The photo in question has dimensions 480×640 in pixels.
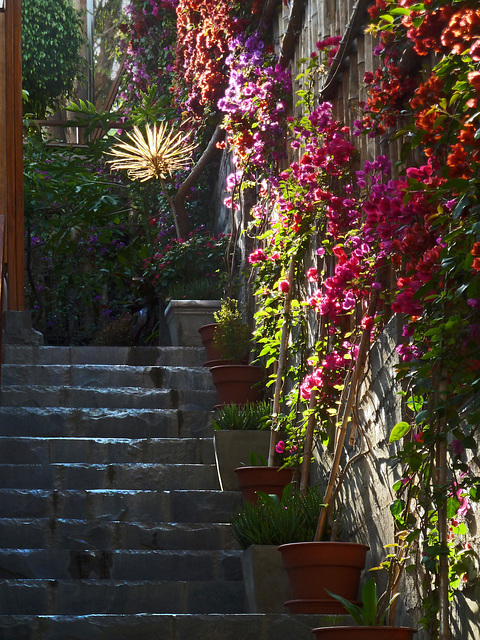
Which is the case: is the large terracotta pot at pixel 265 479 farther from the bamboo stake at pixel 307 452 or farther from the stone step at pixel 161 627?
the stone step at pixel 161 627

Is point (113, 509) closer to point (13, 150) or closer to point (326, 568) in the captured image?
point (326, 568)

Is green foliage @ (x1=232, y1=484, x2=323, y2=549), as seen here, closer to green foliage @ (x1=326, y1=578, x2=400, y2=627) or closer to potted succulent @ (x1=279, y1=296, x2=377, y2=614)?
potted succulent @ (x1=279, y1=296, x2=377, y2=614)

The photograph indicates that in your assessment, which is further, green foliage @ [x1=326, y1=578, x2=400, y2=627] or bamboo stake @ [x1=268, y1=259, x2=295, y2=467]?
bamboo stake @ [x1=268, y1=259, x2=295, y2=467]

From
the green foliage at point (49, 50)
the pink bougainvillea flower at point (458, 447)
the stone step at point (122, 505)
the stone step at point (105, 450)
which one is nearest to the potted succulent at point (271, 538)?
the stone step at point (122, 505)

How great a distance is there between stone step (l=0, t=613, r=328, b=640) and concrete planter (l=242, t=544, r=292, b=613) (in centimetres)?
30

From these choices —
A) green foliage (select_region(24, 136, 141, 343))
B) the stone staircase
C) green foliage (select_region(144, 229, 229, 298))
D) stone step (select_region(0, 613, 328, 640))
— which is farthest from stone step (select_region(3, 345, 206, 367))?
stone step (select_region(0, 613, 328, 640))

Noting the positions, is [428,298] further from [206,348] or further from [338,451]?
[206,348]

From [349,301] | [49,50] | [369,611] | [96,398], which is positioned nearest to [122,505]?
[96,398]

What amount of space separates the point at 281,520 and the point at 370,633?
39.5 inches

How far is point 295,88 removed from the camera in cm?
474

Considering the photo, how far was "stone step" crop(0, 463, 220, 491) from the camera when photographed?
425 cm

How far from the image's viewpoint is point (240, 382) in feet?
16.1

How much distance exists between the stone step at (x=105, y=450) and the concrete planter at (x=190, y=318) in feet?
5.49

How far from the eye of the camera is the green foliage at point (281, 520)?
3.36 metres
